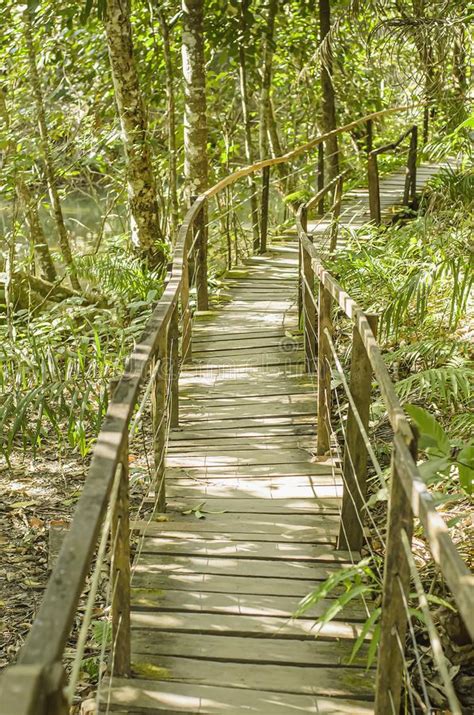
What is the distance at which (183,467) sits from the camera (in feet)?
15.0

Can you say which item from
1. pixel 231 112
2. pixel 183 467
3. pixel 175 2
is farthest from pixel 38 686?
pixel 231 112

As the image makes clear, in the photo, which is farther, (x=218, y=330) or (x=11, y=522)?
(x=218, y=330)

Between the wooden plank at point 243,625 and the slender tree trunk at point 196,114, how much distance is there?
15.1 feet

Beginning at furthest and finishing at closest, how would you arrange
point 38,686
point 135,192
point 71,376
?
point 135,192 < point 71,376 < point 38,686

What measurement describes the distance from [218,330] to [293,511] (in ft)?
11.0

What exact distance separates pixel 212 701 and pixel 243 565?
912 mm

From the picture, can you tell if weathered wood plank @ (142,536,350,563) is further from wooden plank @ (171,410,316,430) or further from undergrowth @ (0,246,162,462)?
undergrowth @ (0,246,162,462)

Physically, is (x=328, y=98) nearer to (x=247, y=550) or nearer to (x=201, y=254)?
(x=201, y=254)

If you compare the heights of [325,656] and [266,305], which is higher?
[266,305]

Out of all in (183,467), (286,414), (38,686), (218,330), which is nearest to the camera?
(38,686)

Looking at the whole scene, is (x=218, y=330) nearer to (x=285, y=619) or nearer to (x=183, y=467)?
(x=183, y=467)

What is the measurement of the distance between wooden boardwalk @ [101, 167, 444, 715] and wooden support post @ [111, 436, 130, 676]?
0.09m

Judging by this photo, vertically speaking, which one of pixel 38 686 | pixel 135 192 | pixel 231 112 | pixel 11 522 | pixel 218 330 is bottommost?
pixel 11 522

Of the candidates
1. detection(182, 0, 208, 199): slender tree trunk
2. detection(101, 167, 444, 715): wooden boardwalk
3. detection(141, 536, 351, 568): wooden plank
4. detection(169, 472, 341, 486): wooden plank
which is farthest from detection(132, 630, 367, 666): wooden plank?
detection(182, 0, 208, 199): slender tree trunk
